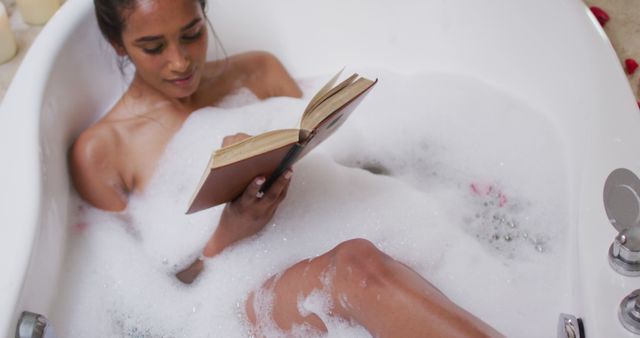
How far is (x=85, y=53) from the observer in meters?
1.38

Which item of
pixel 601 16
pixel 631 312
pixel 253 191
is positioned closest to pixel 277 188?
pixel 253 191

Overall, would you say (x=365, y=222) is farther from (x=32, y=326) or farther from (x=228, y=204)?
(x=32, y=326)

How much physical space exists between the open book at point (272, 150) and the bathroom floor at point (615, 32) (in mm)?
863

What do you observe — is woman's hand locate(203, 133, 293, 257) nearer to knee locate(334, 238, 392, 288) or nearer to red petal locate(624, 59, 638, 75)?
knee locate(334, 238, 392, 288)

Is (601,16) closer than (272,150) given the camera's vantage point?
No

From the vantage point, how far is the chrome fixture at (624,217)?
934 mm

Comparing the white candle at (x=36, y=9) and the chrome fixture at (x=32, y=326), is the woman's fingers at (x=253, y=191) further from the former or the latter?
the white candle at (x=36, y=9)

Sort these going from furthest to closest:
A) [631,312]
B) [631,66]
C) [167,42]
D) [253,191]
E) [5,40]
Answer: [5,40], [631,66], [167,42], [253,191], [631,312]

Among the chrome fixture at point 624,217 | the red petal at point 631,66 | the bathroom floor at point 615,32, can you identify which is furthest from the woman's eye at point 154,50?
the red petal at point 631,66

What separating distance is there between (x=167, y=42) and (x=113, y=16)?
0.34 ft

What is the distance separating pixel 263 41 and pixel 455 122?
1.51ft

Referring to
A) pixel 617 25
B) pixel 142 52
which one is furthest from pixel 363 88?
pixel 617 25

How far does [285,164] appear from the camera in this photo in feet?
3.45

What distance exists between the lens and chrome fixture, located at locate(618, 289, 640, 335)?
873mm
